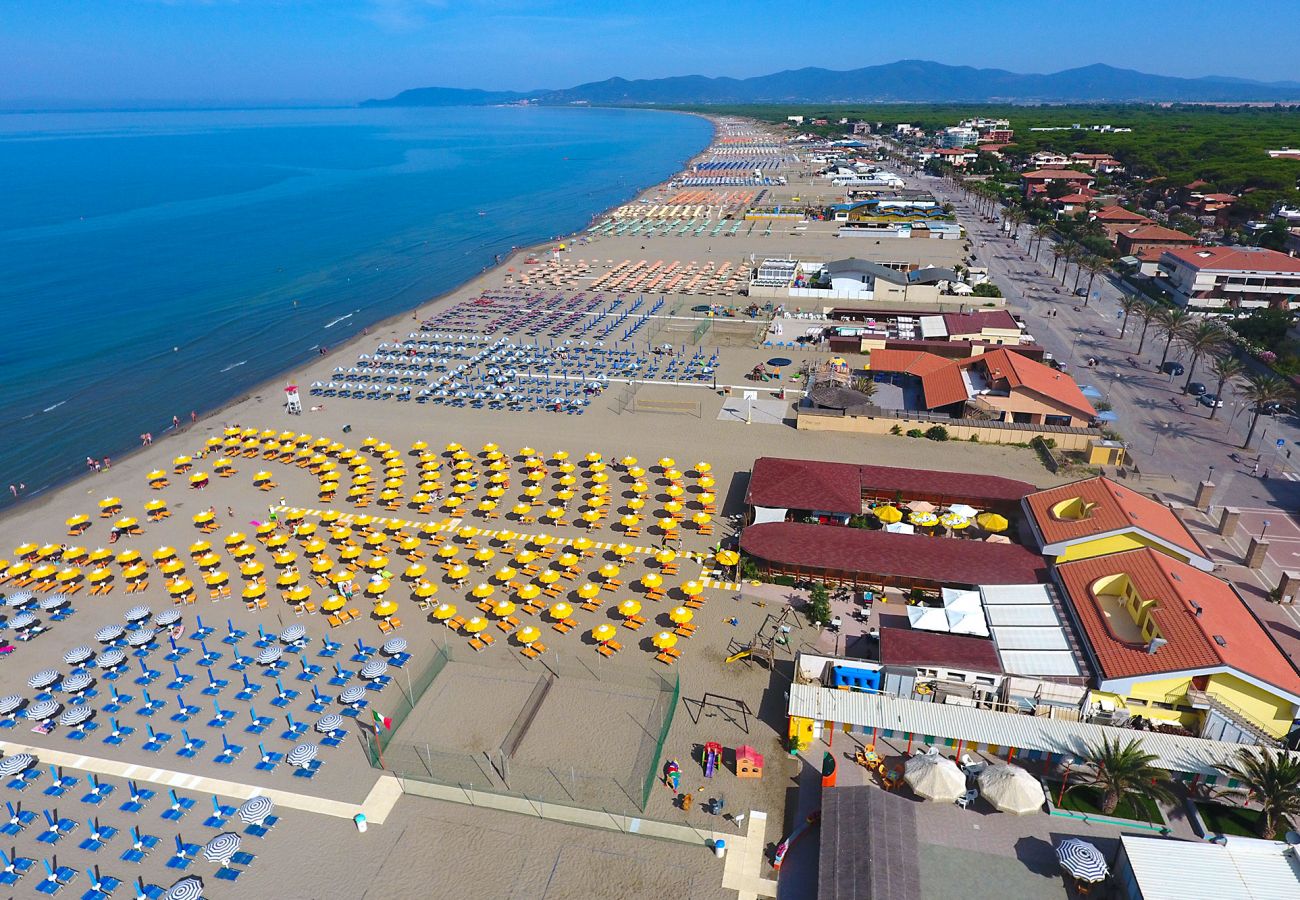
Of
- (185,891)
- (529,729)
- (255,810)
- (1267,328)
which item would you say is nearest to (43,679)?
(255,810)

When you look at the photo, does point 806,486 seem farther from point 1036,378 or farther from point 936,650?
point 1036,378

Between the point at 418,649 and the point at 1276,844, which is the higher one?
the point at 1276,844

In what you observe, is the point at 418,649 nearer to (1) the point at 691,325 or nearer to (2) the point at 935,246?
(1) the point at 691,325

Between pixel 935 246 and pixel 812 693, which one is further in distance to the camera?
pixel 935 246

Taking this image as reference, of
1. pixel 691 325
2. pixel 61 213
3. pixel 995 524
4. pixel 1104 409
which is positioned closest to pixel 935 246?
pixel 691 325

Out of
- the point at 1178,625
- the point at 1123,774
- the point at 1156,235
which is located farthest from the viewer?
the point at 1156,235

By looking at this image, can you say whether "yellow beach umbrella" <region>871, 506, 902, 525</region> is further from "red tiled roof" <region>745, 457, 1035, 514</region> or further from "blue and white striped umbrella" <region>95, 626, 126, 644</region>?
"blue and white striped umbrella" <region>95, 626, 126, 644</region>

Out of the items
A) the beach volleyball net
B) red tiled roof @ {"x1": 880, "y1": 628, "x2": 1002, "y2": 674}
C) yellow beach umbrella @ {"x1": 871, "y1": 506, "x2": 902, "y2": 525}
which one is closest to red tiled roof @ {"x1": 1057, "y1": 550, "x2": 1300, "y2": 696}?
red tiled roof @ {"x1": 880, "y1": 628, "x2": 1002, "y2": 674}
